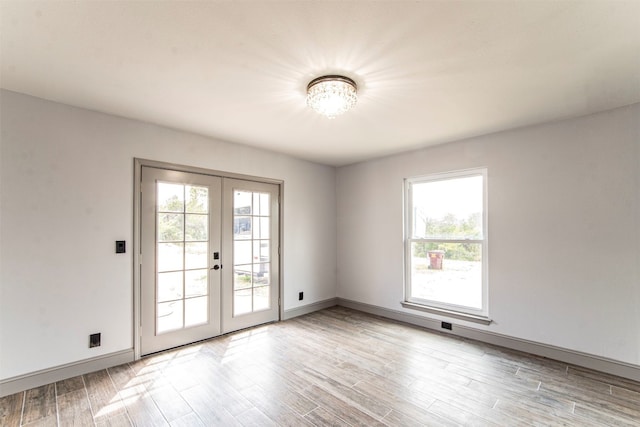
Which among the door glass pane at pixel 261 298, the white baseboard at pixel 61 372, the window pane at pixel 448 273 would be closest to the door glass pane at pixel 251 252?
the door glass pane at pixel 261 298

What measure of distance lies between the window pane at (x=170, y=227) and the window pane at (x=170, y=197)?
3.2 inches

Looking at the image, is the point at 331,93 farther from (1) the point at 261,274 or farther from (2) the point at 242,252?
(1) the point at 261,274

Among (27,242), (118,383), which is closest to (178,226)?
(27,242)

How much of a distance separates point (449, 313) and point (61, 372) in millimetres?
4330

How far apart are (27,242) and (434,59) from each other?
3680 mm

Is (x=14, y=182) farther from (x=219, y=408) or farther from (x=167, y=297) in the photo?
(x=219, y=408)

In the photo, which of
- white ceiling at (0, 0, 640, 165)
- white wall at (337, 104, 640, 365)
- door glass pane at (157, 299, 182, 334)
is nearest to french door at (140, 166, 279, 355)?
door glass pane at (157, 299, 182, 334)

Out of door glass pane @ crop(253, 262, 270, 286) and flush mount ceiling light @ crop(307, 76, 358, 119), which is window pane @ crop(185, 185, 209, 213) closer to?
door glass pane @ crop(253, 262, 270, 286)

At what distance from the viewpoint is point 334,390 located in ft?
8.25

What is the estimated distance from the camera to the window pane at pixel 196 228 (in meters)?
3.53

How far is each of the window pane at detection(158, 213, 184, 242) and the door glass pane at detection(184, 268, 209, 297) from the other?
460 mm

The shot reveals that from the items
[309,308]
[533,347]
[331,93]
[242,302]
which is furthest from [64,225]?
[533,347]

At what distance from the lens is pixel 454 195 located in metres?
3.99

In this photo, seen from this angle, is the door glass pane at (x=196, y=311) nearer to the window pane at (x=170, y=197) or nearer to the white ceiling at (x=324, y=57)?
the window pane at (x=170, y=197)
